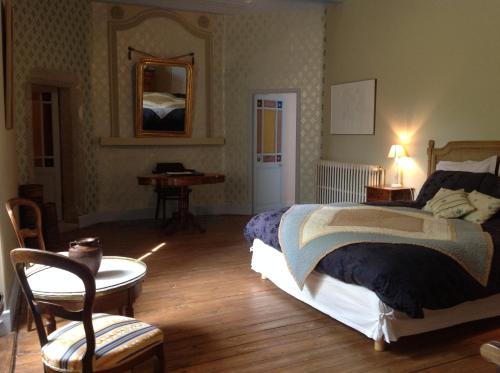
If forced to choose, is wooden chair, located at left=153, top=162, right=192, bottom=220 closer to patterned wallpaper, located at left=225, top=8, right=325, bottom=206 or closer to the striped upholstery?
patterned wallpaper, located at left=225, top=8, right=325, bottom=206

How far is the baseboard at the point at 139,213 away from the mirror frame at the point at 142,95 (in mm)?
1179

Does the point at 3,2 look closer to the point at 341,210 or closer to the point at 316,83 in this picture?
the point at 341,210

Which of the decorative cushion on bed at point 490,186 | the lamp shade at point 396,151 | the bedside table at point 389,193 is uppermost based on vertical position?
the lamp shade at point 396,151

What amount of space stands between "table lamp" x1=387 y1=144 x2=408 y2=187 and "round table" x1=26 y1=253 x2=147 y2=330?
379cm

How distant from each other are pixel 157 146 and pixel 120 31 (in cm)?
176

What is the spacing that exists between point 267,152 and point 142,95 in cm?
225

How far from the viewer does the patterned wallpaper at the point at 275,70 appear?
23.2 ft

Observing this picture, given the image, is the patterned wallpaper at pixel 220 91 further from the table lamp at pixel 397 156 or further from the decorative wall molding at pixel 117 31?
the table lamp at pixel 397 156

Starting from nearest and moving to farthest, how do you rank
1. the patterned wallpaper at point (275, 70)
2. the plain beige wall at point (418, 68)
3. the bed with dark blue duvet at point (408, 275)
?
the bed with dark blue duvet at point (408, 275) < the plain beige wall at point (418, 68) < the patterned wallpaper at point (275, 70)

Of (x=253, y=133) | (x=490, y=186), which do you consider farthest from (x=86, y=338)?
(x=253, y=133)

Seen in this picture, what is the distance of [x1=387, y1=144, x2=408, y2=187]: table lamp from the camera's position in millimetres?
5543

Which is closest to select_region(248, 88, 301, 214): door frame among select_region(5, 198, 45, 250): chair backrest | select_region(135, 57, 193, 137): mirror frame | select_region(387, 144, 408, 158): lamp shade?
select_region(135, 57, 193, 137): mirror frame

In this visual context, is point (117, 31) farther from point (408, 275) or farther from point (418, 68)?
point (408, 275)

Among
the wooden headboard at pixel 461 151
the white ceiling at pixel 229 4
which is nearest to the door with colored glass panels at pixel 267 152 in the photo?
the white ceiling at pixel 229 4
